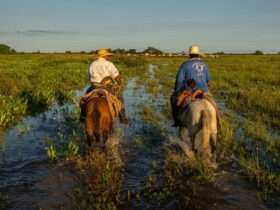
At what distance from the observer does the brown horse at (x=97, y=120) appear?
7.49 m

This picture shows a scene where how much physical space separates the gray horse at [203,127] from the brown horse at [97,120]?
153cm

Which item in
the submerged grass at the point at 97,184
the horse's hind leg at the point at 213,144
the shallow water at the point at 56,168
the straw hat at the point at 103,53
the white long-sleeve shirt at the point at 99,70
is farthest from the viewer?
the straw hat at the point at 103,53

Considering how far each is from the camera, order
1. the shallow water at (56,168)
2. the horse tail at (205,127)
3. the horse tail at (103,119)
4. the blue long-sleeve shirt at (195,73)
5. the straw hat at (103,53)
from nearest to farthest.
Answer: the shallow water at (56,168) < the horse tail at (205,127) < the horse tail at (103,119) < the blue long-sleeve shirt at (195,73) < the straw hat at (103,53)

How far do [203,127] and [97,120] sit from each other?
2023 millimetres

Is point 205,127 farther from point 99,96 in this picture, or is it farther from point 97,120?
point 99,96

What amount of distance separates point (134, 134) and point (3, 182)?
13.4ft

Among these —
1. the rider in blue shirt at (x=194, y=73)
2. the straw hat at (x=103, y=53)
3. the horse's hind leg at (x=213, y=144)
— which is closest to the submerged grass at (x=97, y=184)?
the horse's hind leg at (x=213, y=144)

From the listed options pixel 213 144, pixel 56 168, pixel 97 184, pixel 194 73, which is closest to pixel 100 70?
pixel 194 73

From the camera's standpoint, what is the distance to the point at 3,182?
6141 mm

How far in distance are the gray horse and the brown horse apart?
1530 millimetres

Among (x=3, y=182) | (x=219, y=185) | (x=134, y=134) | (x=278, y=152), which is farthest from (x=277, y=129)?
(x=3, y=182)

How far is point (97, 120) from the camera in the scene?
24.6 ft

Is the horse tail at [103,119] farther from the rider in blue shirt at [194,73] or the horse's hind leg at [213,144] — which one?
the horse's hind leg at [213,144]

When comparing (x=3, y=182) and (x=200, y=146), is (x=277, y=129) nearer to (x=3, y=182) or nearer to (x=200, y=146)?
(x=200, y=146)
